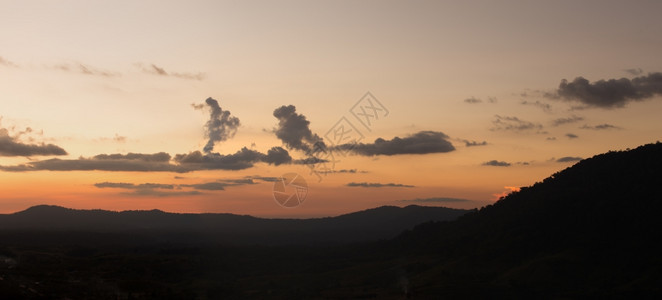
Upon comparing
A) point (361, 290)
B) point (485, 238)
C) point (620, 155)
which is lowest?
point (361, 290)

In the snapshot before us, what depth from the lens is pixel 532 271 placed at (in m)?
139

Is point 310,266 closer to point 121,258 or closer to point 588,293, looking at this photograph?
point 121,258

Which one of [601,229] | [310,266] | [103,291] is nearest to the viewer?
[103,291]

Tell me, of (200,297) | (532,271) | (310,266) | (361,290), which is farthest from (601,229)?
(200,297)

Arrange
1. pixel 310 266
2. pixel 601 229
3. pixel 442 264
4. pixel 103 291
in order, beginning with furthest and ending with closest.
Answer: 1. pixel 310 266
2. pixel 442 264
3. pixel 601 229
4. pixel 103 291

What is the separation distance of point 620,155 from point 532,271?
80209 mm

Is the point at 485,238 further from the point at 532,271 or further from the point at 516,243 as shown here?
the point at 532,271

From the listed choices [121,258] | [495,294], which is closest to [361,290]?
[495,294]

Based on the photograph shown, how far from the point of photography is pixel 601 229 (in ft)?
515

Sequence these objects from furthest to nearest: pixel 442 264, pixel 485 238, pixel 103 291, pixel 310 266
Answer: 1. pixel 310 266
2. pixel 485 238
3. pixel 442 264
4. pixel 103 291

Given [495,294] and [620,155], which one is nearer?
[495,294]

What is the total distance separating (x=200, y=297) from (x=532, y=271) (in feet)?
247

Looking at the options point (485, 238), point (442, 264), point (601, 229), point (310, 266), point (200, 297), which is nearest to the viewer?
point (200, 297)

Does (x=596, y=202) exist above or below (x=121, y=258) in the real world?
above
